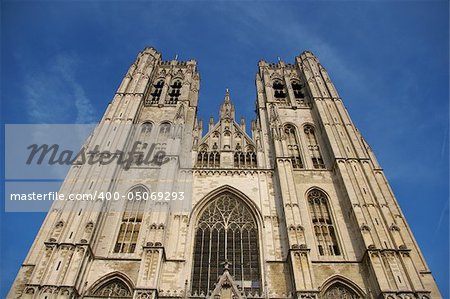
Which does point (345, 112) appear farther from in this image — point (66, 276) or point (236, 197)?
point (66, 276)

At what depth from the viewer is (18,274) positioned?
1588 cm

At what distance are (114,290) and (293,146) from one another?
14.9 m

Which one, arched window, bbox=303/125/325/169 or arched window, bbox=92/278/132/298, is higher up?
arched window, bbox=303/125/325/169

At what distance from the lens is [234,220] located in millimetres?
20203

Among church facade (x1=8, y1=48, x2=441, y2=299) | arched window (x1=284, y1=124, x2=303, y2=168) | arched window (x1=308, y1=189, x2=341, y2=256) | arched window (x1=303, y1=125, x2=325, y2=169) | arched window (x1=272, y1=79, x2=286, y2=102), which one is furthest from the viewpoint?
arched window (x1=272, y1=79, x2=286, y2=102)

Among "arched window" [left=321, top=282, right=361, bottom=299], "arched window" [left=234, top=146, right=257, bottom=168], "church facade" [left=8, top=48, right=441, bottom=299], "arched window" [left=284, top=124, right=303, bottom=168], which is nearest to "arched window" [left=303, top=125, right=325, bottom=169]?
"church facade" [left=8, top=48, right=441, bottom=299]

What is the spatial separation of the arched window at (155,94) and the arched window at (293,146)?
1112 centimetres

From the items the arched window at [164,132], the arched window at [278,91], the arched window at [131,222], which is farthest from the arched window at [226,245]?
the arched window at [278,91]

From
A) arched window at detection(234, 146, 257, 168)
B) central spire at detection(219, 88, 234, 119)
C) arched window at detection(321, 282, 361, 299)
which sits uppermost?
central spire at detection(219, 88, 234, 119)

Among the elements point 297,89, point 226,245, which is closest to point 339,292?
point 226,245

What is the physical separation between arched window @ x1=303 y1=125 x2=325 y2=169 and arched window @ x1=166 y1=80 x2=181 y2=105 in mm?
11141

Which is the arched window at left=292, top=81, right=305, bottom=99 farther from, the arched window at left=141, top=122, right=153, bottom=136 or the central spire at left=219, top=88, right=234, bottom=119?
the arched window at left=141, top=122, right=153, bottom=136

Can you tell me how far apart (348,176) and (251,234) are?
6699mm

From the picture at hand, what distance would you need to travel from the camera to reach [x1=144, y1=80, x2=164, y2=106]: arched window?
2942 cm
